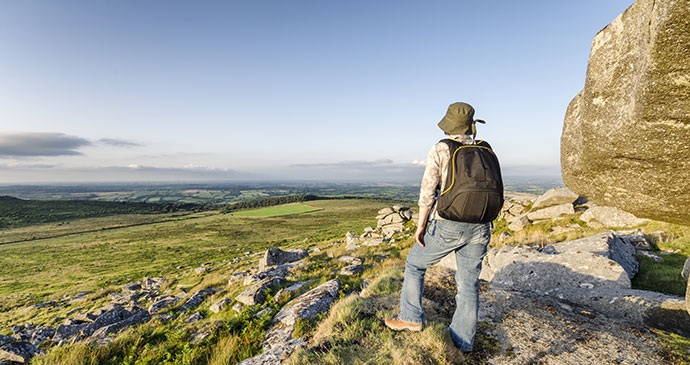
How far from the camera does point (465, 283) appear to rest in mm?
3867

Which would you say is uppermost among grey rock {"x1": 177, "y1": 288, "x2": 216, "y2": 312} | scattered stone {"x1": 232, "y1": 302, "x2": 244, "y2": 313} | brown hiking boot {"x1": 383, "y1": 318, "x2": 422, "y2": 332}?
brown hiking boot {"x1": 383, "y1": 318, "x2": 422, "y2": 332}

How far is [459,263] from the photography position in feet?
12.7

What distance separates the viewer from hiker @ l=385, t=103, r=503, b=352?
3404 millimetres

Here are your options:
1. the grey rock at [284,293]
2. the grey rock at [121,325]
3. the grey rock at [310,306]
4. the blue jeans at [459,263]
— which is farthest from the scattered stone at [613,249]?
the grey rock at [121,325]

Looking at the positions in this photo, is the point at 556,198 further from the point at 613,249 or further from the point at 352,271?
the point at 352,271

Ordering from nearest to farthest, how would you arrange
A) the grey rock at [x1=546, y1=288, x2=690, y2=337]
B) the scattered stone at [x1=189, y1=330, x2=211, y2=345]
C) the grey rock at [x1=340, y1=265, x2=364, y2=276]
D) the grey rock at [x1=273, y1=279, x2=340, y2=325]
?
1. the grey rock at [x1=546, y1=288, x2=690, y2=337]
2. the scattered stone at [x1=189, y1=330, x2=211, y2=345]
3. the grey rock at [x1=273, y1=279, x2=340, y2=325]
4. the grey rock at [x1=340, y1=265, x2=364, y2=276]

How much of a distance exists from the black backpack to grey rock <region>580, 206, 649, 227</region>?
17357 millimetres

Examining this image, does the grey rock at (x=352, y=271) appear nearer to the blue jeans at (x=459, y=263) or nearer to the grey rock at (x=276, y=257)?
the blue jeans at (x=459, y=263)

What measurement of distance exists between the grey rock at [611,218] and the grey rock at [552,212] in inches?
68.4

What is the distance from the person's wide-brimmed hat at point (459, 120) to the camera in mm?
3785

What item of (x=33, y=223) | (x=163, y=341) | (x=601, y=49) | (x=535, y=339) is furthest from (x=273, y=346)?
(x=33, y=223)

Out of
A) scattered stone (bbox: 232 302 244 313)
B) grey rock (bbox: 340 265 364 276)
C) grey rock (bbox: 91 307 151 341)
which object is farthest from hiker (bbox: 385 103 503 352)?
grey rock (bbox: 91 307 151 341)

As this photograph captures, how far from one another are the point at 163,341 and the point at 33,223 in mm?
156091

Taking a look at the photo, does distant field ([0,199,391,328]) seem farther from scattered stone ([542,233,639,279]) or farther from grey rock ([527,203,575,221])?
grey rock ([527,203,575,221])
